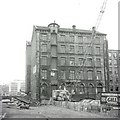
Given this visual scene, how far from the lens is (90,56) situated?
53.7 metres

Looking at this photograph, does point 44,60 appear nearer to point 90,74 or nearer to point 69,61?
point 69,61

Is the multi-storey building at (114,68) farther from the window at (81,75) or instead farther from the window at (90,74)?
the window at (81,75)

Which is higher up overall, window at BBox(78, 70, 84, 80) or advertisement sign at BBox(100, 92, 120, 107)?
window at BBox(78, 70, 84, 80)

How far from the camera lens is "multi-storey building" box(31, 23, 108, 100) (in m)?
50.3

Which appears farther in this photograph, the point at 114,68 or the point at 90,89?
the point at 114,68

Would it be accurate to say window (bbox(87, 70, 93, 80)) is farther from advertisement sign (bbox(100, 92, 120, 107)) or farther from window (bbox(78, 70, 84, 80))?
advertisement sign (bbox(100, 92, 120, 107))

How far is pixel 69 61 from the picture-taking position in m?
52.2

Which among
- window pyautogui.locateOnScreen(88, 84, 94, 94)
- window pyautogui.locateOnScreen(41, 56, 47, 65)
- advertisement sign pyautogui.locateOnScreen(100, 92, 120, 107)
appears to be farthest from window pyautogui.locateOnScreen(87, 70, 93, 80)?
advertisement sign pyautogui.locateOnScreen(100, 92, 120, 107)

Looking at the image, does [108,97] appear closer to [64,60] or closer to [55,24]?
[64,60]

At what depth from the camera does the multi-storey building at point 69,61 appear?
5031 cm

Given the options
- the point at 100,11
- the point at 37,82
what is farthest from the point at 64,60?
the point at 100,11

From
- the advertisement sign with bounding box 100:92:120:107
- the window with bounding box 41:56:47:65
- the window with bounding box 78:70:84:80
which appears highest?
the window with bounding box 41:56:47:65

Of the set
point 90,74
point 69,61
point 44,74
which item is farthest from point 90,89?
point 44,74

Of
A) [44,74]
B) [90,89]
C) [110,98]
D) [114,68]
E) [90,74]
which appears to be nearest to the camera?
[110,98]
